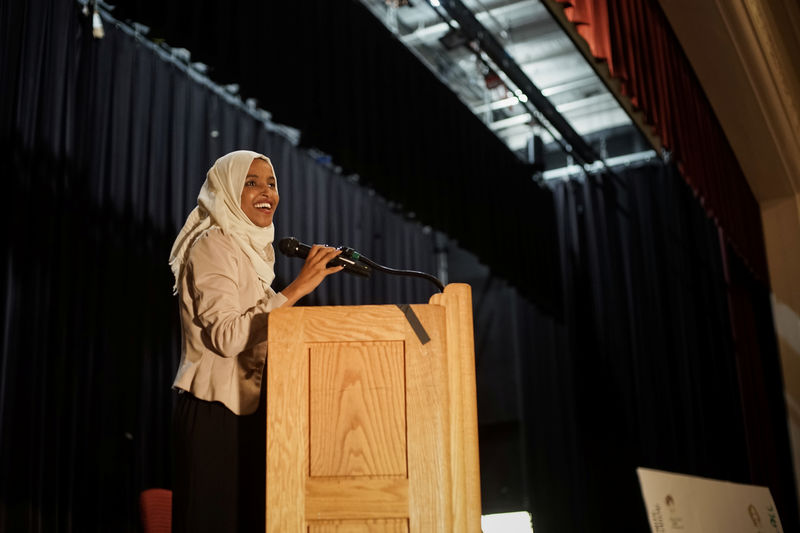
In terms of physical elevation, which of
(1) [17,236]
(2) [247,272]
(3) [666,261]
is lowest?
(2) [247,272]

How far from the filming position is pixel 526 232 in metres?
6.63

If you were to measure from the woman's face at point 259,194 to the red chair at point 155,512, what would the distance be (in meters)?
0.88

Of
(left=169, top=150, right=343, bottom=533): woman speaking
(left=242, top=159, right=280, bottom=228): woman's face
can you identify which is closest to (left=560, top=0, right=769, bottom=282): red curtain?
(left=242, top=159, right=280, bottom=228): woman's face

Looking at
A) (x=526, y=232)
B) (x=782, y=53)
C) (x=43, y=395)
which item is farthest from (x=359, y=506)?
(x=526, y=232)

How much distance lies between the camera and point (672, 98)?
359 centimetres

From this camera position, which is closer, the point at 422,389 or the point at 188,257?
the point at 422,389

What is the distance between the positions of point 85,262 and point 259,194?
2.71m

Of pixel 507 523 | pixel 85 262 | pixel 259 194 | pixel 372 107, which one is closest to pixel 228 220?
pixel 259 194

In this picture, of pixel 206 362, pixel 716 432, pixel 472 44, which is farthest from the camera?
pixel 716 432

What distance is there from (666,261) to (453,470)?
619cm

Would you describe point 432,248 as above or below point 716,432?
above

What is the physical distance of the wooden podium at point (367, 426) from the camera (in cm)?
136

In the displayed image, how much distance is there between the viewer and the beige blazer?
1578 millimetres

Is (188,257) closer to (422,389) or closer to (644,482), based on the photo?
(422,389)
